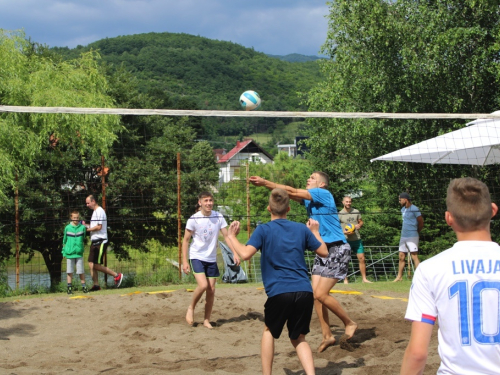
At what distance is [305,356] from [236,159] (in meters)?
9.50

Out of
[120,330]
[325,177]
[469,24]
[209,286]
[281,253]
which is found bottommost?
[120,330]

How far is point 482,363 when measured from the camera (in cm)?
218

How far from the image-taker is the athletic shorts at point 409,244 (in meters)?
10.5

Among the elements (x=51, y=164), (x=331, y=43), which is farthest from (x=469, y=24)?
(x=51, y=164)

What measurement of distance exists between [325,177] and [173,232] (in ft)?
30.6

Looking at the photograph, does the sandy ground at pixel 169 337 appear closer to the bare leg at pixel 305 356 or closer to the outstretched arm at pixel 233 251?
the bare leg at pixel 305 356

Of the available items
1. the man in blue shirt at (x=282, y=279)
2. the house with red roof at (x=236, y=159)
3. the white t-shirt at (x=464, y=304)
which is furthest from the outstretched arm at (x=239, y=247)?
the house with red roof at (x=236, y=159)

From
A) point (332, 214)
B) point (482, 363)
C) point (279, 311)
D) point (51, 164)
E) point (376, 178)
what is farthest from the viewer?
point (376, 178)

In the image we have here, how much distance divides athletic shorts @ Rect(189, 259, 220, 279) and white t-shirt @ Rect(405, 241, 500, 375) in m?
4.95

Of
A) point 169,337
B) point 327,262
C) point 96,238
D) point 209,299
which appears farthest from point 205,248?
point 96,238

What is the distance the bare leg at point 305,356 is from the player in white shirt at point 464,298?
6.62 feet

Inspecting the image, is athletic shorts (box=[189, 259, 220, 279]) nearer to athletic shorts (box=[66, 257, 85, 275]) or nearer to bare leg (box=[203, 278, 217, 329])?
bare leg (box=[203, 278, 217, 329])

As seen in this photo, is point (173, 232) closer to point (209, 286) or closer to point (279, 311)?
point (209, 286)

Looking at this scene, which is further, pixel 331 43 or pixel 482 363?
pixel 331 43
